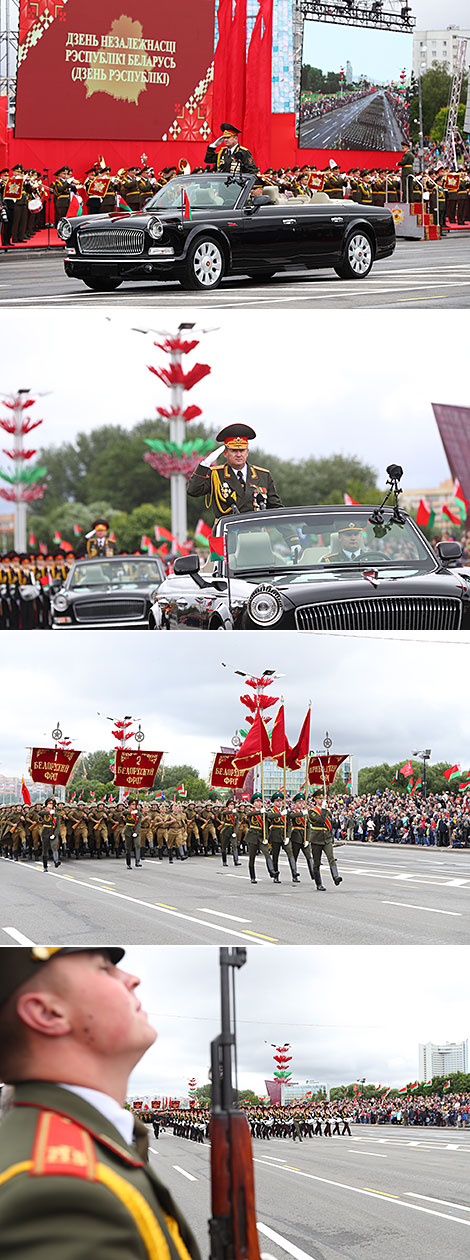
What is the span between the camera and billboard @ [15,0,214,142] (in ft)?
72.2

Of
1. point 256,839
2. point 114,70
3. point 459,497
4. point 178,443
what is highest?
point 114,70

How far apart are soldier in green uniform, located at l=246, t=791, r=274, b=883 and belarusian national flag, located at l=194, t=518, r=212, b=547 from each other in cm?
253

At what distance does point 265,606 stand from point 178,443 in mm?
2437

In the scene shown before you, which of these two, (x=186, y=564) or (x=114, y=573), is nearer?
(x=186, y=564)

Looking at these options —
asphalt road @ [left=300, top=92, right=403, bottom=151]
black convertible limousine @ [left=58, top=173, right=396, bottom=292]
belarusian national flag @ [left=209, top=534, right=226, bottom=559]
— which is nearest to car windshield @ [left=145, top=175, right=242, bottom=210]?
black convertible limousine @ [left=58, top=173, right=396, bottom=292]

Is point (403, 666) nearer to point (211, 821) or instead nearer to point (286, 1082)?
point (211, 821)

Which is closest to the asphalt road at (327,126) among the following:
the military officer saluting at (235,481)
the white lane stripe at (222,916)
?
the military officer saluting at (235,481)

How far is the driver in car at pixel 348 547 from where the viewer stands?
8.39 meters

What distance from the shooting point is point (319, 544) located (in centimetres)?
841

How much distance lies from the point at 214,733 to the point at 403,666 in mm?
1912

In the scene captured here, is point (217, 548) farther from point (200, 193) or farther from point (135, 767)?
point (200, 193)

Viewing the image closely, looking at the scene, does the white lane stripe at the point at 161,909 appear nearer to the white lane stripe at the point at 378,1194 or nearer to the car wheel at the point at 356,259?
the car wheel at the point at 356,259

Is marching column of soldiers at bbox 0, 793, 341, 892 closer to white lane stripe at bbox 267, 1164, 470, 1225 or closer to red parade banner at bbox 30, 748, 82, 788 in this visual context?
red parade banner at bbox 30, 748, 82, 788

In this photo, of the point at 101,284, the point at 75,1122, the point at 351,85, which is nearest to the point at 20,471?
the point at 101,284
